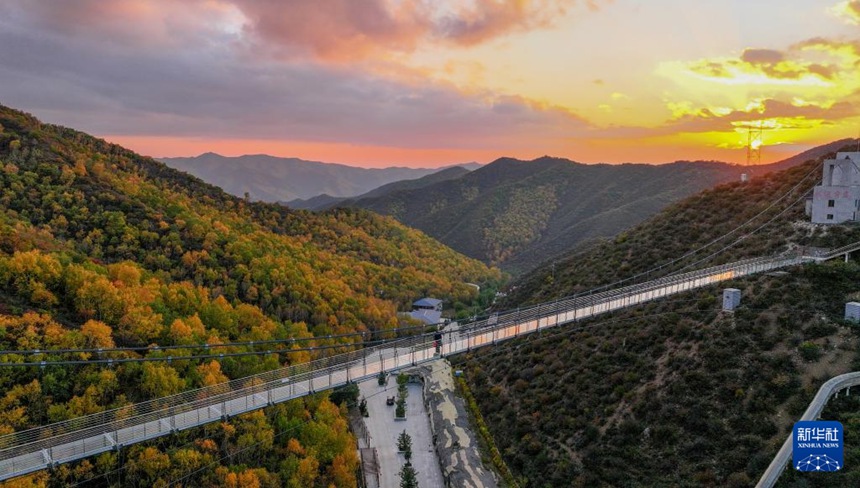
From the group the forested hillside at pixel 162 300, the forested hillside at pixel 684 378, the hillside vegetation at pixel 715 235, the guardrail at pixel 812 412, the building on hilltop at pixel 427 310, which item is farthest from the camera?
the building on hilltop at pixel 427 310

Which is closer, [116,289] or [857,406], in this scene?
[857,406]

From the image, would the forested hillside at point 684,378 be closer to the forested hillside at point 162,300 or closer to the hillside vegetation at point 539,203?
the forested hillside at point 162,300

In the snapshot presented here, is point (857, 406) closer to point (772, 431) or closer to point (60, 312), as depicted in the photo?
point (772, 431)

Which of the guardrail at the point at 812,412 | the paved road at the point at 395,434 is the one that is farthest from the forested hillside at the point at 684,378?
the paved road at the point at 395,434

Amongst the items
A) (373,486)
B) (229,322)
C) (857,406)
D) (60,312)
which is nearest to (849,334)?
(857,406)

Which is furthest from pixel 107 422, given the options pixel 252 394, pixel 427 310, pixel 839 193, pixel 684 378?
pixel 427 310

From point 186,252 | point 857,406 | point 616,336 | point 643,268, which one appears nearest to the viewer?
point 857,406
